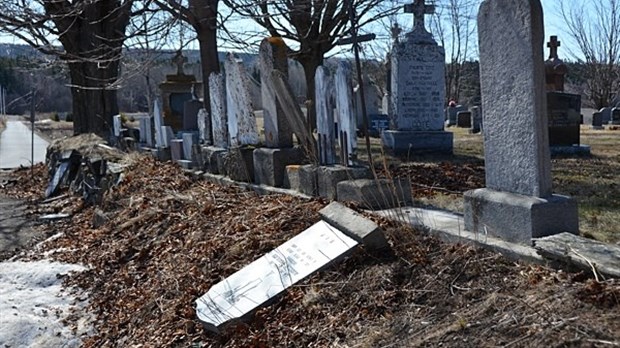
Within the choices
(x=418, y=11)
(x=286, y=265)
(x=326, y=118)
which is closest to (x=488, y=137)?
(x=286, y=265)

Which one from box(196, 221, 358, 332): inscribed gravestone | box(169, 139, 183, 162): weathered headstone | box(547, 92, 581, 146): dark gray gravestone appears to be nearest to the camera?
box(196, 221, 358, 332): inscribed gravestone

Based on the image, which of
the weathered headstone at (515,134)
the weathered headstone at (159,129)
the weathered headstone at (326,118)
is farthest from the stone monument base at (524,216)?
the weathered headstone at (159,129)

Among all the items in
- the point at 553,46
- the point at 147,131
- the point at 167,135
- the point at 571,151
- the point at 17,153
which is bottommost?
the point at 571,151

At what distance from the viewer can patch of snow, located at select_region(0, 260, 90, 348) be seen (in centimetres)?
463

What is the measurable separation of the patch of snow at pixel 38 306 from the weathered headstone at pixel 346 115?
8.66 feet

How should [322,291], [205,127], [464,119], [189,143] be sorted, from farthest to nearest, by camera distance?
[464,119]
[189,143]
[205,127]
[322,291]

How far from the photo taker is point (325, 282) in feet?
12.8

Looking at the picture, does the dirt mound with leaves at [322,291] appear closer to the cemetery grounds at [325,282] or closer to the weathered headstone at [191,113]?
the cemetery grounds at [325,282]

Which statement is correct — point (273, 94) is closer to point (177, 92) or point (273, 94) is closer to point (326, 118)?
point (326, 118)

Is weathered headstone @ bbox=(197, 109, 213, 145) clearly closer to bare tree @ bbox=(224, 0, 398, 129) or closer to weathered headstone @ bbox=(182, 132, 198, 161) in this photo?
weathered headstone @ bbox=(182, 132, 198, 161)

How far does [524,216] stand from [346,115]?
2.52 m

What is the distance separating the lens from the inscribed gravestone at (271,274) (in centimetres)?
397

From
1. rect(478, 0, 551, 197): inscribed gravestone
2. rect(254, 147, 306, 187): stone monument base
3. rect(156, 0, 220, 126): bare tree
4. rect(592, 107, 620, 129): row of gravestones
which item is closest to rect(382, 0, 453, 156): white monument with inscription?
rect(156, 0, 220, 126): bare tree

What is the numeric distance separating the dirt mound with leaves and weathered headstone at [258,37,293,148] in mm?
746
